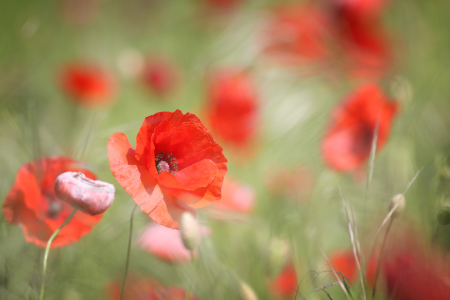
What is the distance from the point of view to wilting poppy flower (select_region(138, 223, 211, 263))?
0.36m

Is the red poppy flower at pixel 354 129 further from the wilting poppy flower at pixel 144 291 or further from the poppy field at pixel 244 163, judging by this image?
the wilting poppy flower at pixel 144 291

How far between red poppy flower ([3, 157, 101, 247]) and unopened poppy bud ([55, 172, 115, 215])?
0.16ft

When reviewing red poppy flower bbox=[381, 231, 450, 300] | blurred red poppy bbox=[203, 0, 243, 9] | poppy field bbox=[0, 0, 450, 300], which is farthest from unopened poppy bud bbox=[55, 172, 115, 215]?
blurred red poppy bbox=[203, 0, 243, 9]

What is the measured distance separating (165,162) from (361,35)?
0.56m

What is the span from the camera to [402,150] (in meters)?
0.43

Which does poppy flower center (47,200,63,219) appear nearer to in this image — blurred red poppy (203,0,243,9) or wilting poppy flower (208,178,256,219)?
wilting poppy flower (208,178,256,219)

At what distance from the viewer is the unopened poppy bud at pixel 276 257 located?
1.12ft

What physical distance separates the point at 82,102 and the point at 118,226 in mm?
514

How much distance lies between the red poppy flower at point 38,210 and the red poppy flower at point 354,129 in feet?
1.04

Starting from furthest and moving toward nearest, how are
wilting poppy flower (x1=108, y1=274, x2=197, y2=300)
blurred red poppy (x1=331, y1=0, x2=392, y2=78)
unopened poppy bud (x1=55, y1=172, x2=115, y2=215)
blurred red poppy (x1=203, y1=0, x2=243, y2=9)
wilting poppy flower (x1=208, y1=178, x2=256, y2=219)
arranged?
1. blurred red poppy (x1=203, y1=0, x2=243, y2=9)
2. blurred red poppy (x1=331, y1=0, x2=392, y2=78)
3. wilting poppy flower (x1=208, y1=178, x2=256, y2=219)
4. wilting poppy flower (x1=108, y1=274, x2=197, y2=300)
5. unopened poppy bud (x1=55, y1=172, x2=115, y2=215)

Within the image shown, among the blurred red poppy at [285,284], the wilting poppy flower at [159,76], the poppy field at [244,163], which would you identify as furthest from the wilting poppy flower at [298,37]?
the blurred red poppy at [285,284]

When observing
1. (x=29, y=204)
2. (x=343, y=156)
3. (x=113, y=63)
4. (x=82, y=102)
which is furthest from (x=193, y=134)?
(x=113, y=63)

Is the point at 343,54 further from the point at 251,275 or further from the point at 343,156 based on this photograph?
the point at 251,275

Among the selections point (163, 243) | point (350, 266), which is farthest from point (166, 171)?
point (350, 266)
